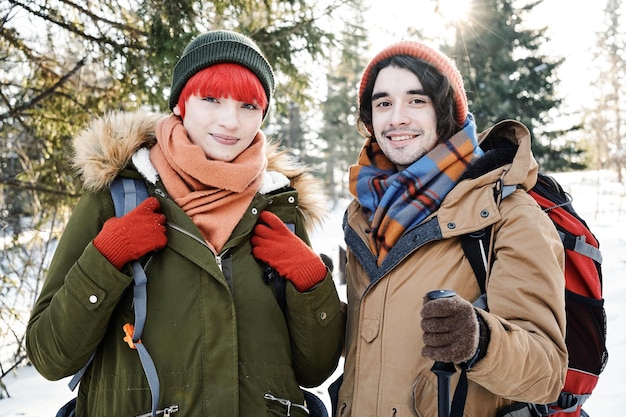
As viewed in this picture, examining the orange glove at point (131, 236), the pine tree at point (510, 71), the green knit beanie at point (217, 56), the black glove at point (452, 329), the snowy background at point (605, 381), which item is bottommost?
the snowy background at point (605, 381)

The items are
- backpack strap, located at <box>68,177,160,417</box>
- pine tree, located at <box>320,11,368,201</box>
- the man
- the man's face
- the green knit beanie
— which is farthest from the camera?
pine tree, located at <box>320,11,368,201</box>

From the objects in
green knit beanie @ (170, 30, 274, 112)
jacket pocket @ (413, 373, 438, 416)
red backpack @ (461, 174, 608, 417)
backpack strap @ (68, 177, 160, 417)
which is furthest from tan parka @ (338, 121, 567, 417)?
green knit beanie @ (170, 30, 274, 112)

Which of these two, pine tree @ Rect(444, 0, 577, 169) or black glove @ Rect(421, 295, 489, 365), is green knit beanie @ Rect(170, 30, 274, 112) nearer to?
black glove @ Rect(421, 295, 489, 365)

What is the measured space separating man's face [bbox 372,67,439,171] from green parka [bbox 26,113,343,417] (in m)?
0.75

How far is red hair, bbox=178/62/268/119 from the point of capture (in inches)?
86.1

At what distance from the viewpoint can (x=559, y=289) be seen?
5.74ft

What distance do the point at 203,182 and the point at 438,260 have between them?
3.58ft

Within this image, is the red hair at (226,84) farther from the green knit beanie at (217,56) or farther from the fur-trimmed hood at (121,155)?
the fur-trimmed hood at (121,155)

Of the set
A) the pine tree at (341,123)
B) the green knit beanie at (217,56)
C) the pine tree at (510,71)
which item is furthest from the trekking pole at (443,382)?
the pine tree at (341,123)

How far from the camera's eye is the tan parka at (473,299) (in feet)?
5.48

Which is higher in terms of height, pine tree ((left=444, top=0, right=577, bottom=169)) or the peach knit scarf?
pine tree ((left=444, top=0, right=577, bottom=169))

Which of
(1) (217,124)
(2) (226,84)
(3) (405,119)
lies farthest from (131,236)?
(3) (405,119)

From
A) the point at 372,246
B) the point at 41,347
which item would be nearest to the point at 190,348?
the point at 41,347

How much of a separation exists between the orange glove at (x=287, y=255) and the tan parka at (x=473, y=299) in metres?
0.26
